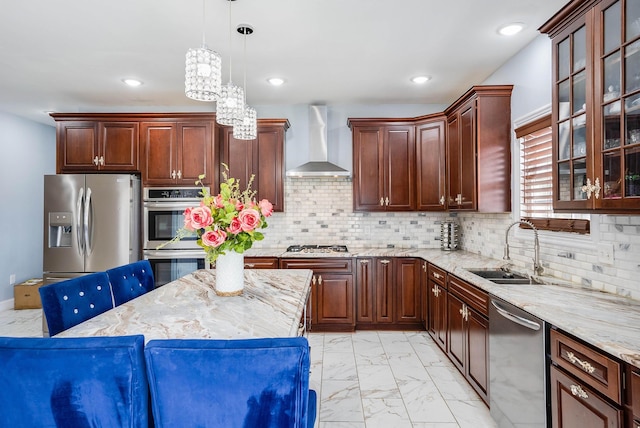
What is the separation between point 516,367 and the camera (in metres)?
1.90

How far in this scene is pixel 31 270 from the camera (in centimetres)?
543

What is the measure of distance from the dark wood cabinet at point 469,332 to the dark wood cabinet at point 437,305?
12 centimetres

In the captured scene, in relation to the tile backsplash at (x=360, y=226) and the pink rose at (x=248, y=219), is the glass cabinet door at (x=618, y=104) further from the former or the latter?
the pink rose at (x=248, y=219)

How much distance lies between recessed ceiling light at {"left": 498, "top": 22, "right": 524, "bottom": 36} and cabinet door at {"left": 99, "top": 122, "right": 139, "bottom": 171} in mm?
3840

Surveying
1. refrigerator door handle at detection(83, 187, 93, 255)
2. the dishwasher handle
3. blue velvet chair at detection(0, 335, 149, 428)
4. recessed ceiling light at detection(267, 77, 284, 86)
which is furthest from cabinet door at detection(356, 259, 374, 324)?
blue velvet chair at detection(0, 335, 149, 428)

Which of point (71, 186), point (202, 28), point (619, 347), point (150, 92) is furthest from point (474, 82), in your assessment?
point (71, 186)

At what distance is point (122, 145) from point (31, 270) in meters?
3.00

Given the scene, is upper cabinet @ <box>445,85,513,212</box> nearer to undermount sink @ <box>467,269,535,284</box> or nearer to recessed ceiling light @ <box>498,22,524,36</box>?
recessed ceiling light @ <box>498,22,524,36</box>

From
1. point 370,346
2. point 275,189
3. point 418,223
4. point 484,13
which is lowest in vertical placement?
point 370,346

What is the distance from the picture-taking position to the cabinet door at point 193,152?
4.11m

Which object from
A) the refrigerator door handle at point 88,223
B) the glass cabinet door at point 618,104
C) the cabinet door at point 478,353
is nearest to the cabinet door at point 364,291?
the cabinet door at point 478,353

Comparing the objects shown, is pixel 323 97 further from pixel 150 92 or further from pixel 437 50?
pixel 150 92

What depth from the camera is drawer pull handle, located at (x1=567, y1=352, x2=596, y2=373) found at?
1.36m

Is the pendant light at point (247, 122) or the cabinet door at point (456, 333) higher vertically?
the pendant light at point (247, 122)
